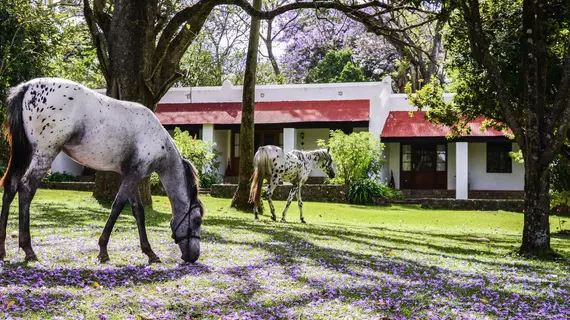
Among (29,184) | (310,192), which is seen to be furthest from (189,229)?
(310,192)

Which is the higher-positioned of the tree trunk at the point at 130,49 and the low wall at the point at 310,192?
the tree trunk at the point at 130,49

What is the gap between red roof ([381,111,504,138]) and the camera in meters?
27.3

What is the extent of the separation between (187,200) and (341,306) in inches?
92.9

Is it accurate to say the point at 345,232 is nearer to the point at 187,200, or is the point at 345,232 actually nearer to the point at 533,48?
the point at 533,48

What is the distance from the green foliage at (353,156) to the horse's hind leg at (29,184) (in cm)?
1930

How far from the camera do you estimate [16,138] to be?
642cm

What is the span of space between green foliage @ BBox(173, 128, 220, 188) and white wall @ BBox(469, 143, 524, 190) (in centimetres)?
1147

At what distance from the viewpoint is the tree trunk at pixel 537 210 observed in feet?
32.8

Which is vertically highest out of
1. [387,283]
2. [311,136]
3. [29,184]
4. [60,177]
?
[311,136]

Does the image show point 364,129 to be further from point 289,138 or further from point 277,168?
point 277,168

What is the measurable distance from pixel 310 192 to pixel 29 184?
1848cm

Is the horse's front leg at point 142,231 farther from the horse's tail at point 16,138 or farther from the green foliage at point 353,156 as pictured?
the green foliage at point 353,156

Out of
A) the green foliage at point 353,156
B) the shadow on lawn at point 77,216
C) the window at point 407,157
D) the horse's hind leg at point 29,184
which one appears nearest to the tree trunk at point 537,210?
the shadow on lawn at point 77,216

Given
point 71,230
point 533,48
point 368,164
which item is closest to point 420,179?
point 368,164
